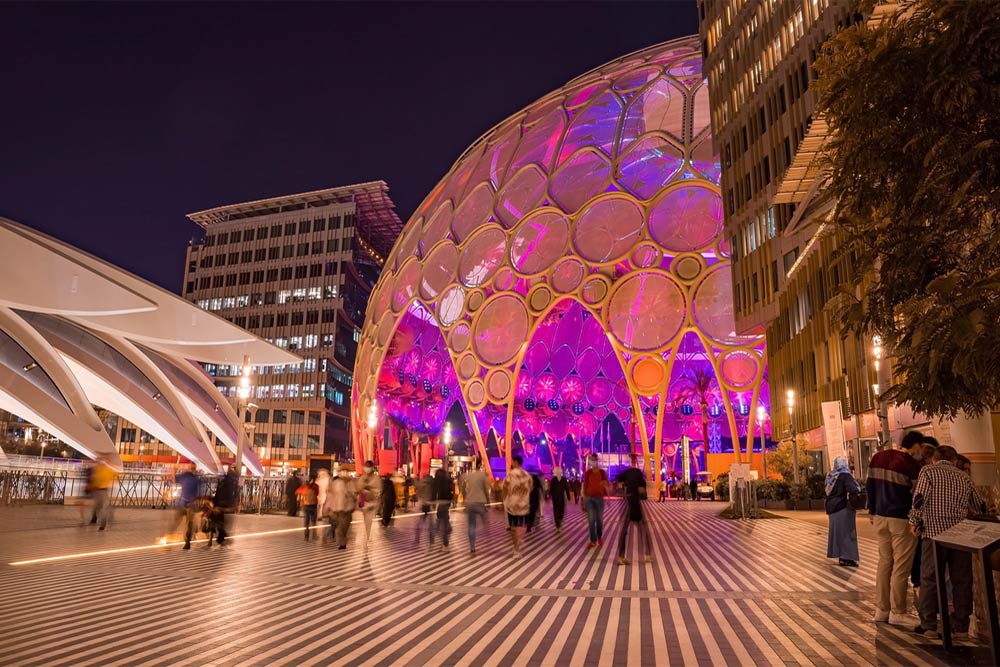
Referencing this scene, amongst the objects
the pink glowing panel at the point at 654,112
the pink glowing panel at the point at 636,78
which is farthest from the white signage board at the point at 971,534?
the pink glowing panel at the point at 636,78

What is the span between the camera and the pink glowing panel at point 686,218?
138 feet

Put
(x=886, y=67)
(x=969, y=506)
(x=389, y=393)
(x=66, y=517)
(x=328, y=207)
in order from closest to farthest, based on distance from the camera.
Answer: (x=886, y=67), (x=969, y=506), (x=66, y=517), (x=389, y=393), (x=328, y=207)

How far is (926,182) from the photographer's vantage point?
5.29 m

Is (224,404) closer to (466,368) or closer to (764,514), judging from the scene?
(466,368)

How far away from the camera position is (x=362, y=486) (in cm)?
1772

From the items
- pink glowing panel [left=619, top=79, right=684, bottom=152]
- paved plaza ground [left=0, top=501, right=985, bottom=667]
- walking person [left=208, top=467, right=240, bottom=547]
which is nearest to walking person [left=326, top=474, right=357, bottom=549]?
paved plaza ground [left=0, top=501, right=985, bottom=667]

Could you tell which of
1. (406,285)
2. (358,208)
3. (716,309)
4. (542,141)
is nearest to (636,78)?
(542,141)

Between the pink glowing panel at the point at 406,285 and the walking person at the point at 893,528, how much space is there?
45.9 m

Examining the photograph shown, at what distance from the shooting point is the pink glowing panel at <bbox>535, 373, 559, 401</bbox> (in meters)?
70.2

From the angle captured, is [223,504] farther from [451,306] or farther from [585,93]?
[585,93]

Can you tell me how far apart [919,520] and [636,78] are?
45.8 m

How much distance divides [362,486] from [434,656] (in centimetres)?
1245

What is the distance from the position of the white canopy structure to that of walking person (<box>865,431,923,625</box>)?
19798 mm

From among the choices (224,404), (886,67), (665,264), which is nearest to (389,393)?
(224,404)
